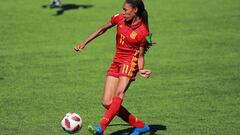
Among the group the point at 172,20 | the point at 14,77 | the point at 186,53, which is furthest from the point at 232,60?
the point at 14,77

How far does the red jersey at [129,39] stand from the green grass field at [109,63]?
61.1 inches

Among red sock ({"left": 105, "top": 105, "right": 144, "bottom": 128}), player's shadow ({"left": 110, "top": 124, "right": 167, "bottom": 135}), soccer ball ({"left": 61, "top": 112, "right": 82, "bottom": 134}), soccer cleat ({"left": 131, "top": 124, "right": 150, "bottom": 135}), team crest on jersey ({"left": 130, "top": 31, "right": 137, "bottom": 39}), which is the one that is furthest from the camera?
player's shadow ({"left": 110, "top": 124, "right": 167, "bottom": 135})

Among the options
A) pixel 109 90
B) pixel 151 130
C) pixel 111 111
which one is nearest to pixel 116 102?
pixel 111 111

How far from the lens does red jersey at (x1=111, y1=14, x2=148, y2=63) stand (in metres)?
10.3

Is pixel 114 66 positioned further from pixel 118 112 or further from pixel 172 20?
pixel 172 20

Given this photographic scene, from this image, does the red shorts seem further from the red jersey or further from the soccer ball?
the soccer ball

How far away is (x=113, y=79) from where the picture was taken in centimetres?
1058

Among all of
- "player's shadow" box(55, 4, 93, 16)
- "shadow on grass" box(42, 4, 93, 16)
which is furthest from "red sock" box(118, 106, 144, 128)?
"shadow on grass" box(42, 4, 93, 16)

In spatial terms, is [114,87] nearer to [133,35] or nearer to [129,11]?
[133,35]

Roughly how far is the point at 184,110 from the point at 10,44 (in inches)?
290

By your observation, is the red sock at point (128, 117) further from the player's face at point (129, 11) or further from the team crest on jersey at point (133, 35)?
the player's face at point (129, 11)

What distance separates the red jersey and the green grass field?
1.55m

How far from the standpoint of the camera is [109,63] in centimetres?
1631

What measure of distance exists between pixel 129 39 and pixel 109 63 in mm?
6035
